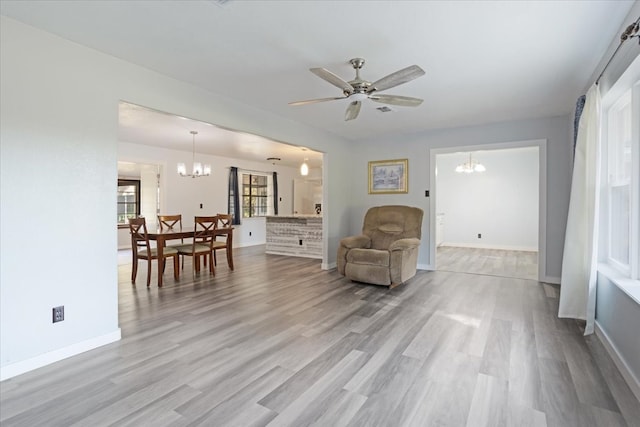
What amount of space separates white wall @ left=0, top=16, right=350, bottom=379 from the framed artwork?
3.91 metres

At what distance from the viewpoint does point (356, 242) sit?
4.59 m

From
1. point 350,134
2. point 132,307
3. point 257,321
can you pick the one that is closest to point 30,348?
point 132,307

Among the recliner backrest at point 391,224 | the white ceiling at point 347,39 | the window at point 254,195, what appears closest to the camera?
the white ceiling at point 347,39

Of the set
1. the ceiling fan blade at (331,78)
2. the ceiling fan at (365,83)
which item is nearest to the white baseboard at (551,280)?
the ceiling fan at (365,83)

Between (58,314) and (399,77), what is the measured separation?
A: 9.94 feet

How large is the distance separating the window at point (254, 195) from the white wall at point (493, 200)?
4871 millimetres

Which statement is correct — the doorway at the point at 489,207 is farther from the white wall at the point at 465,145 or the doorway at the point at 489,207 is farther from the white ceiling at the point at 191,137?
the white ceiling at the point at 191,137

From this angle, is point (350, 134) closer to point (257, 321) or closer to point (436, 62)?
point (436, 62)

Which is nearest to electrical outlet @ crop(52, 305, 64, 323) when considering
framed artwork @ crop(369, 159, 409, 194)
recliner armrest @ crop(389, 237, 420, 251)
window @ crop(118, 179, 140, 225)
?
recliner armrest @ crop(389, 237, 420, 251)

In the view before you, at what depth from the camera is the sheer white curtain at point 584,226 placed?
261cm

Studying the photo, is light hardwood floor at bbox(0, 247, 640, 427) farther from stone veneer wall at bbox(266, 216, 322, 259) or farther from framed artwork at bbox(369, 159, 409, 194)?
stone veneer wall at bbox(266, 216, 322, 259)

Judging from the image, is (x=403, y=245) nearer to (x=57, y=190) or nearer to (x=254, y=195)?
(x=57, y=190)

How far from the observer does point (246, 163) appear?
28.5 ft

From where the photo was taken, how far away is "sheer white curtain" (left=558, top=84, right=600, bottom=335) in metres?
2.61
